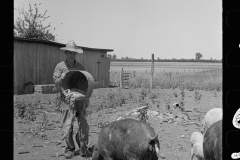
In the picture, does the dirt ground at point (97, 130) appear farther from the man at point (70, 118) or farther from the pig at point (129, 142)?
the pig at point (129, 142)

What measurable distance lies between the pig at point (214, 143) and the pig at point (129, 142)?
560 mm

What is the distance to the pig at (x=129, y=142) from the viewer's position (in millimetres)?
3590

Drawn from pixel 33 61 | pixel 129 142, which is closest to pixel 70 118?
pixel 129 142

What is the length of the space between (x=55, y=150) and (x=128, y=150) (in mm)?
2786

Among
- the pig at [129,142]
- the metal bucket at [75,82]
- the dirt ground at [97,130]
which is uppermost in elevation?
the metal bucket at [75,82]

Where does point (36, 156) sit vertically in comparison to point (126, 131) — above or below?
below

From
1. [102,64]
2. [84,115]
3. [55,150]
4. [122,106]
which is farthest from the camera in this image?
[102,64]

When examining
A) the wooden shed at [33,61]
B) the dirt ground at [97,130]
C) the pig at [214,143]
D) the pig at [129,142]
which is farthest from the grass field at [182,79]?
the pig at [214,143]

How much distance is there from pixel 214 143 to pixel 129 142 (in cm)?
99

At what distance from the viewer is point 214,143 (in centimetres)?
321

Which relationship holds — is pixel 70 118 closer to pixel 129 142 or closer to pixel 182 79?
pixel 129 142

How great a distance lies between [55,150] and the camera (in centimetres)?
603
